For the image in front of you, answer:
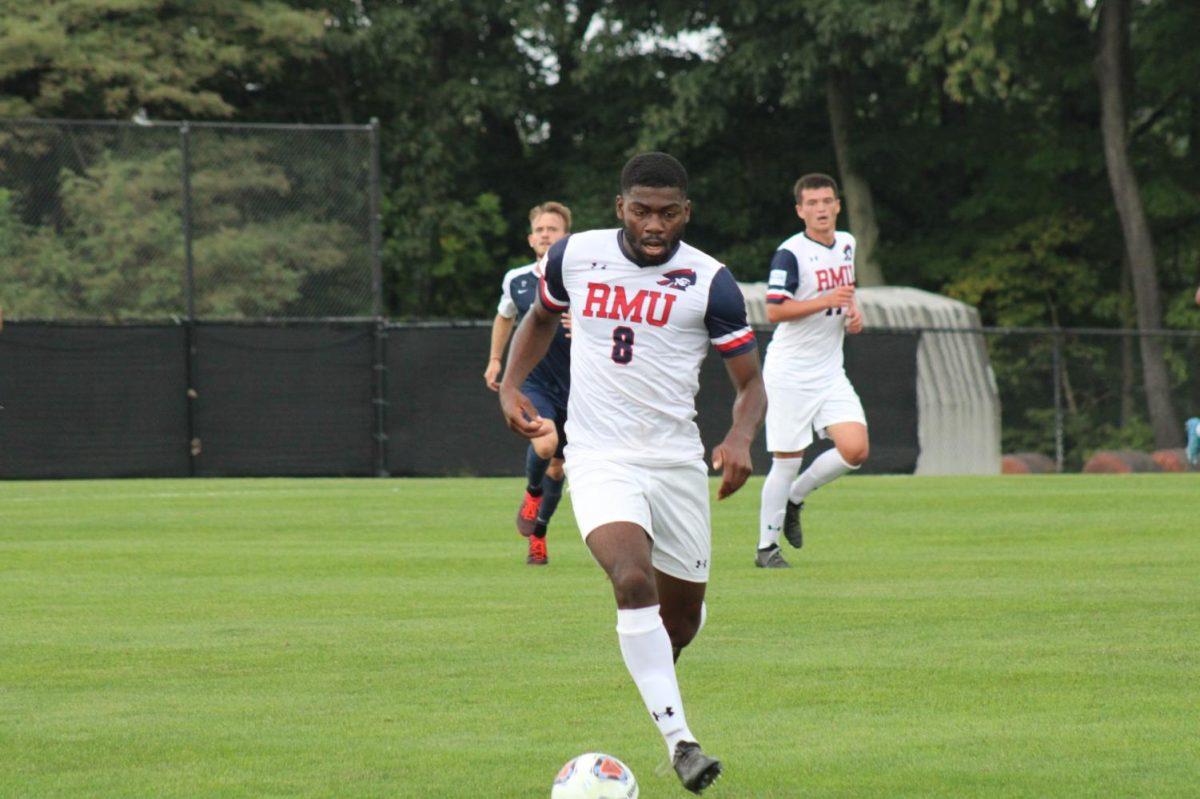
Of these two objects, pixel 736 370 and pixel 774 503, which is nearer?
pixel 736 370

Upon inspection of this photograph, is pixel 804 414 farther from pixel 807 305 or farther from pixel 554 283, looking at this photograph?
pixel 554 283

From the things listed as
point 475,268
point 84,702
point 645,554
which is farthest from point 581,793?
point 475,268

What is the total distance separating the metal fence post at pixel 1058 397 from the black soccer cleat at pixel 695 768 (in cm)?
2434

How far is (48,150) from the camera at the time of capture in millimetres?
24359

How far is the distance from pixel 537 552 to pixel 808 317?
2225 mm

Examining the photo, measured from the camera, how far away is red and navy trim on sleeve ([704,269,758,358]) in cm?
640

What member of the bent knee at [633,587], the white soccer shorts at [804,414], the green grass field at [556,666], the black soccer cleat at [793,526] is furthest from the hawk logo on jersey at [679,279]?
the black soccer cleat at [793,526]

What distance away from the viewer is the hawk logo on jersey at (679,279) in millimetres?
6387

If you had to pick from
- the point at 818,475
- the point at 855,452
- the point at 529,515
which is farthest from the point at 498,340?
the point at 855,452

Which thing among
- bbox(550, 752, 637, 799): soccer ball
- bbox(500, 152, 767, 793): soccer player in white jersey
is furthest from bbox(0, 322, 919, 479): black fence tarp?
bbox(550, 752, 637, 799): soccer ball

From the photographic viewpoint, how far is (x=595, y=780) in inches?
213

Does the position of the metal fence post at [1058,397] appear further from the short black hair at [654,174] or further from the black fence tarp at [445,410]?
the short black hair at [654,174]

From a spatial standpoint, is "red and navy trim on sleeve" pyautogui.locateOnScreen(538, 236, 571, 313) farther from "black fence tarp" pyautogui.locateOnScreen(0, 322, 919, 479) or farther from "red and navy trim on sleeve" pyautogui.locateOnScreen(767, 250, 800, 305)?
"black fence tarp" pyautogui.locateOnScreen(0, 322, 919, 479)

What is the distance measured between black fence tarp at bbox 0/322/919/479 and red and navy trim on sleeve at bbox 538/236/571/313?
1838 centimetres
